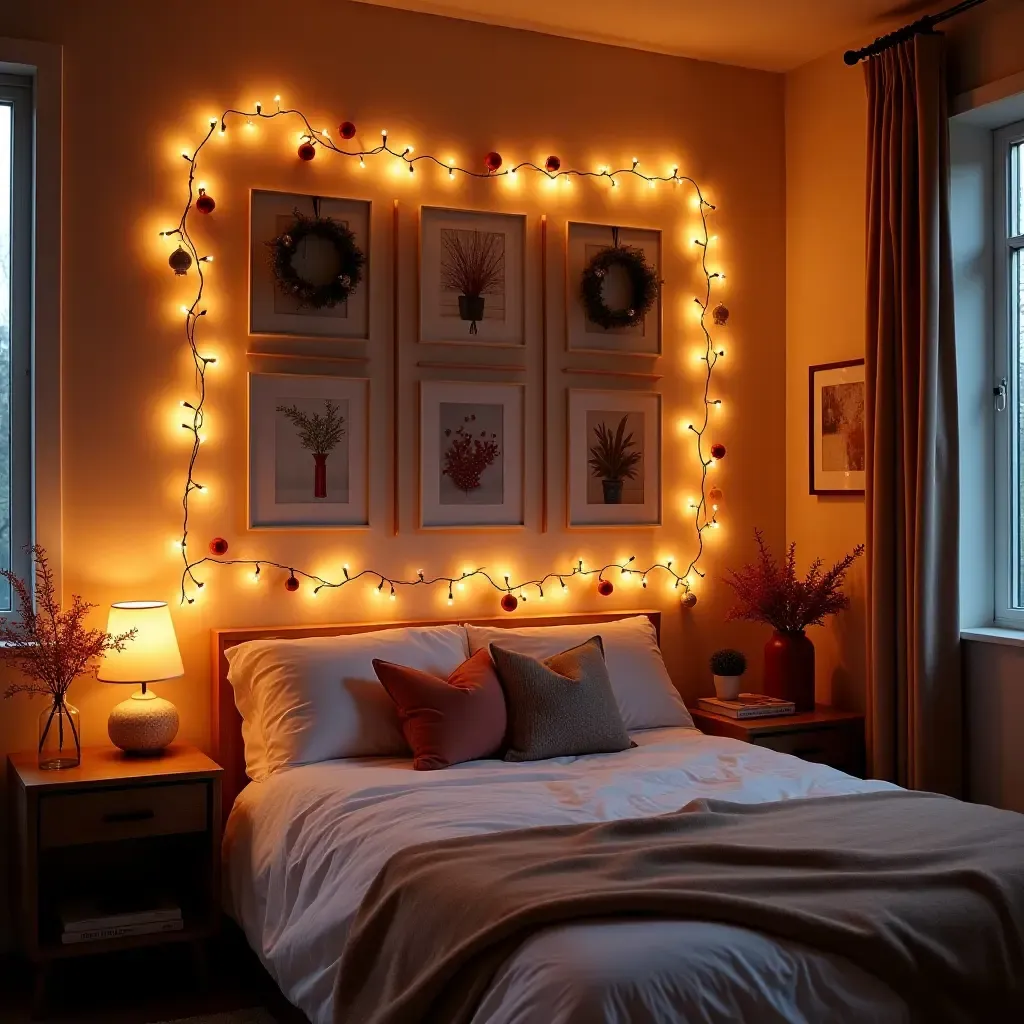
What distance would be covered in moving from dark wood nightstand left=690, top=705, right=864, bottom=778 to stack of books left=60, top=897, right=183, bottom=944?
6.13 ft

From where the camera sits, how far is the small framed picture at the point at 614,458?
4277 millimetres

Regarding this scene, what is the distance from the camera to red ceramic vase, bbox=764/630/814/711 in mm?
4180

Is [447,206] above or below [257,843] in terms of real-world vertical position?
above

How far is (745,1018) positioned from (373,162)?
2984mm

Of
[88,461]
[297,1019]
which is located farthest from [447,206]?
[297,1019]

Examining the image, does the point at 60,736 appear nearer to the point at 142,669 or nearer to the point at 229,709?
the point at 142,669

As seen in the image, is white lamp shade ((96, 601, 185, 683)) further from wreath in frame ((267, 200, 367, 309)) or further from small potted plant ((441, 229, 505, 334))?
small potted plant ((441, 229, 505, 334))

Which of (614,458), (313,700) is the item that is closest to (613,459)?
(614,458)

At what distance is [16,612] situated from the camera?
359 centimetres

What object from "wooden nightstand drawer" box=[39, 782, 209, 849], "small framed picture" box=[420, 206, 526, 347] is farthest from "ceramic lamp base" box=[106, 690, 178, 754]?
"small framed picture" box=[420, 206, 526, 347]

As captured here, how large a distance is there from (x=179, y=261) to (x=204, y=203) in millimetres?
215

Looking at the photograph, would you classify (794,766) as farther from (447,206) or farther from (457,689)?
(447,206)

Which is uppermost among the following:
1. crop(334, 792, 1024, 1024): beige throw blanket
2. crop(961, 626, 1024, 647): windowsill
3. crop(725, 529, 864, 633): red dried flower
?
crop(725, 529, 864, 633): red dried flower

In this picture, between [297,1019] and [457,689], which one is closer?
[297,1019]
